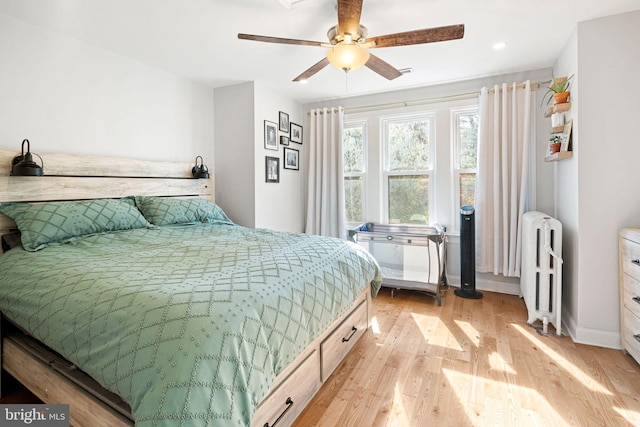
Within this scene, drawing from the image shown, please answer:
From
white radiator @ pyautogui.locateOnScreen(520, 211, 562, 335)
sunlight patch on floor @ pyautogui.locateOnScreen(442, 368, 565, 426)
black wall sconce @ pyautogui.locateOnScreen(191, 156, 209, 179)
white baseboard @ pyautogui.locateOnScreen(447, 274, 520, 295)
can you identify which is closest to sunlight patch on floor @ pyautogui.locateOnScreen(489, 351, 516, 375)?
sunlight patch on floor @ pyautogui.locateOnScreen(442, 368, 565, 426)

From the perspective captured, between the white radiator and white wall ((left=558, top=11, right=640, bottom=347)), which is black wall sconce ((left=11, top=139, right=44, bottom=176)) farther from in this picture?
white wall ((left=558, top=11, right=640, bottom=347))

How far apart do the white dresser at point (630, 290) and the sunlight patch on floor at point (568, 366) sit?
387 mm

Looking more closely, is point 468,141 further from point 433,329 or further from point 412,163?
point 433,329

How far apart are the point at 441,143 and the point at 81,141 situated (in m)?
3.71

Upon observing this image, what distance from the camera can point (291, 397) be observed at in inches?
58.2

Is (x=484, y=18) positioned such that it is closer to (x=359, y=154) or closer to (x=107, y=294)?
(x=359, y=154)

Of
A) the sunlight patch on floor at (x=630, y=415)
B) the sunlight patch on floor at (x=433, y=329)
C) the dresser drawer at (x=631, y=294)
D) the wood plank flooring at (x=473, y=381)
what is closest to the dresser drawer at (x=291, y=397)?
the wood plank flooring at (x=473, y=381)

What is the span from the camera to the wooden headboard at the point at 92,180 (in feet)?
7.20

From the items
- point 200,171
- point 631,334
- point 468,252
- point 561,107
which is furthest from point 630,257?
point 200,171

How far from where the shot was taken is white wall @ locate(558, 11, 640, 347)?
2.24 m

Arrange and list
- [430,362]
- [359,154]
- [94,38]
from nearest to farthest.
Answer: [430,362] → [94,38] → [359,154]

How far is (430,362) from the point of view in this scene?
2139mm

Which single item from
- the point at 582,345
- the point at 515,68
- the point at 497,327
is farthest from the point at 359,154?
the point at 582,345

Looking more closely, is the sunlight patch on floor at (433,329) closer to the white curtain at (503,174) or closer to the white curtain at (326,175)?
the white curtain at (503,174)
